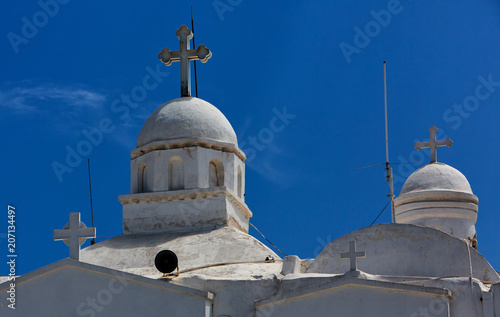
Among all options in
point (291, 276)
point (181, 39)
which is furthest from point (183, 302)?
point (181, 39)

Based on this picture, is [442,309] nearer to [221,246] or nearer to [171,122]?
[221,246]

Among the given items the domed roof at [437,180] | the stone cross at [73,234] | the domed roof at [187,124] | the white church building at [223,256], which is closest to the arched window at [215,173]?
the white church building at [223,256]

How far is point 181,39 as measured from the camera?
101 ft

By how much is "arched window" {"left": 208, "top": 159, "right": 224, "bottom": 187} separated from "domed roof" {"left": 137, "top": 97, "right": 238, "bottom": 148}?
25.1 inches

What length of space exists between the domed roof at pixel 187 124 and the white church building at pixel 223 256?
0.03 metres

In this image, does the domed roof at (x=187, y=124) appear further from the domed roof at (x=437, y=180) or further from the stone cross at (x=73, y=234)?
the stone cross at (x=73, y=234)

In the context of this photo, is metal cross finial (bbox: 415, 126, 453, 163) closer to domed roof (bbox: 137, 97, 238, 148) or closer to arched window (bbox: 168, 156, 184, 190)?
domed roof (bbox: 137, 97, 238, 148)

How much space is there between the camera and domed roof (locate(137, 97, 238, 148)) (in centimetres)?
2905

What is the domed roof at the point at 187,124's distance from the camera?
95.3 feet

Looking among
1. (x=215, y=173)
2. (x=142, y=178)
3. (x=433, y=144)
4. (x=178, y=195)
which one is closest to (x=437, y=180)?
(x=433, y=144)

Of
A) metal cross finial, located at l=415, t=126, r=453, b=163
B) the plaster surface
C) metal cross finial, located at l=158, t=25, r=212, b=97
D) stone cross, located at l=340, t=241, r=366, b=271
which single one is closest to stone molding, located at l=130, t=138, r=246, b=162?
metal cross finial, located at l=158, t=25, r=212, b=97

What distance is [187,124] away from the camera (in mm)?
29094

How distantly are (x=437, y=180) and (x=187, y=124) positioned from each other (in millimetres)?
7441

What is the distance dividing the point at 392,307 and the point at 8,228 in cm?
883
